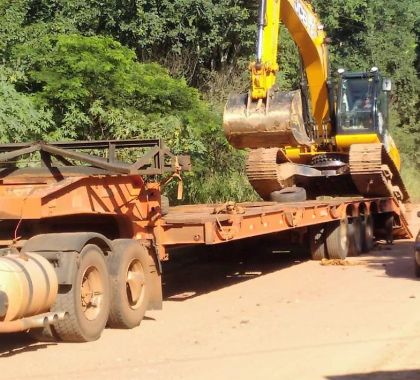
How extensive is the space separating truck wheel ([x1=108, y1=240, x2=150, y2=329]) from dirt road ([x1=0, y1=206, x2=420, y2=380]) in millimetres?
165

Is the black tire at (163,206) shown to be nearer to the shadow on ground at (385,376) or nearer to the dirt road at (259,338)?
the dirt road at (259,338)

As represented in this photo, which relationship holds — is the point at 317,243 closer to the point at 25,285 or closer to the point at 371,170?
the point at 371,170

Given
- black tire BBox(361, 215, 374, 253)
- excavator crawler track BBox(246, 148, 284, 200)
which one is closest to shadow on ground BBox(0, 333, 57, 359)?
excavator crawler track BBox(246, 148, 284, 200)

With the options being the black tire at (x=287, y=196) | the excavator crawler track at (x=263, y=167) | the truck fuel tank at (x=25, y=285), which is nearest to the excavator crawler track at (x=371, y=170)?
the black tire at (x=287, y=196)

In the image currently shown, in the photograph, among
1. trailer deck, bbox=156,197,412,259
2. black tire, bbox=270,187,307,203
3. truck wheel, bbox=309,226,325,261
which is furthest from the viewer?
truck wheel, bbox=309,226,325,261

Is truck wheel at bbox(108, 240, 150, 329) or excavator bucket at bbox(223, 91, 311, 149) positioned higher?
excavator bucket at bbox(223, 91, 311, 149)

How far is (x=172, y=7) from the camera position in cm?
2603

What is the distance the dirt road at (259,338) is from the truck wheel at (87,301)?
0.15m

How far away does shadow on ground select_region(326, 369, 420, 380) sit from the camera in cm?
689

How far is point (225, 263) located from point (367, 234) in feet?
13.2

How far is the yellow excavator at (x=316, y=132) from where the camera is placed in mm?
15164

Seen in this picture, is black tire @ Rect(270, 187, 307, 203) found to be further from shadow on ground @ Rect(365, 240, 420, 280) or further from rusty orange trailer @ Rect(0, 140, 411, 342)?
rusty orange trailer @ Rect(0, 140, 411, 342)

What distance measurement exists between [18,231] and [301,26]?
10.5m

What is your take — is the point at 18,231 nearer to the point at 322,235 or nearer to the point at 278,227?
the point at 278,227
